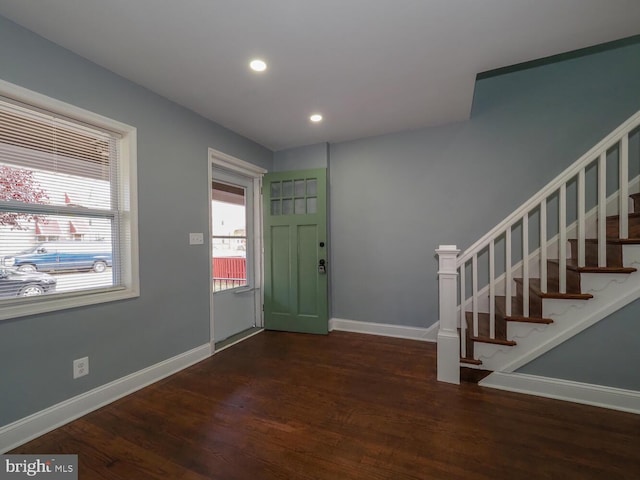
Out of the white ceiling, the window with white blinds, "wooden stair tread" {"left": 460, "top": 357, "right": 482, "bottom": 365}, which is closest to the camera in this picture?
the white ceiling

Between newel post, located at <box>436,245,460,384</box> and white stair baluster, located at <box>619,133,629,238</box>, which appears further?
newel post, located at <box>436,245,460,384</box>

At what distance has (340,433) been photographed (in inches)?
67.7

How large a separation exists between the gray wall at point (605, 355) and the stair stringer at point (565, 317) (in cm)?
5

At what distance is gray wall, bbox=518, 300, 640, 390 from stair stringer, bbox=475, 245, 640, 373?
5 centimetres

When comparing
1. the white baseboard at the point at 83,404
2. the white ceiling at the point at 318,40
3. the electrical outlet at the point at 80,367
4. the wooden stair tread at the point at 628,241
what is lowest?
the white baseboard at the point at 83,404

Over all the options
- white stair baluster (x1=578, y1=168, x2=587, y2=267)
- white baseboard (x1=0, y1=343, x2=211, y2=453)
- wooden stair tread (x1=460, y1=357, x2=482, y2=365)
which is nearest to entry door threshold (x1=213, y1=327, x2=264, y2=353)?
white baseboard (x1=0, y1=343, x2=211, y2=453)

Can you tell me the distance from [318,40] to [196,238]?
2.05 metres

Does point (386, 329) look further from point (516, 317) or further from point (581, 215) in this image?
point (581, 215)

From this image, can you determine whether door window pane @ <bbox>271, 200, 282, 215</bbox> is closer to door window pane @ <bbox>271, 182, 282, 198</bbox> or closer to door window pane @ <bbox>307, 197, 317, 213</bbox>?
door window pane @ <bbox>271, 182, 282, 198</bbox>

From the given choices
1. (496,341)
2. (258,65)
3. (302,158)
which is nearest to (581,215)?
(496,341)

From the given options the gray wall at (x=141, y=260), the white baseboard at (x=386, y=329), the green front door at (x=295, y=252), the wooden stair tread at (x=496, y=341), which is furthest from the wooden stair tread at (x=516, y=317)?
the gray wall at (x=141, y=260)

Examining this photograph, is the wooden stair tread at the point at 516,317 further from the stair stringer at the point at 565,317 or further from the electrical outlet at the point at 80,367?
the electrical outlet at the point at 80,367

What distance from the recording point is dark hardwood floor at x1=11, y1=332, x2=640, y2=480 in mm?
1445

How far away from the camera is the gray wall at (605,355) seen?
188 cm
